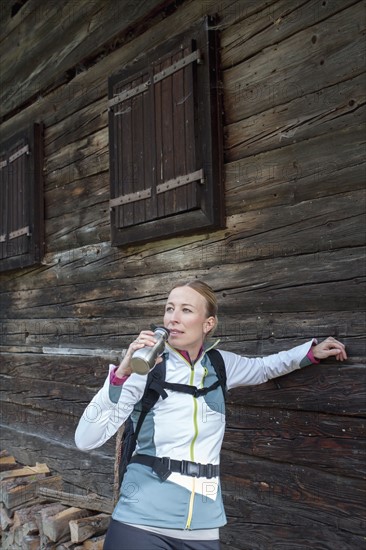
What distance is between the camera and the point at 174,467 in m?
2.64

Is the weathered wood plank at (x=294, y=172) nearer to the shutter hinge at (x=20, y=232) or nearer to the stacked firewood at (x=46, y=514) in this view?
the stacked firewood at (x=46, y=514)

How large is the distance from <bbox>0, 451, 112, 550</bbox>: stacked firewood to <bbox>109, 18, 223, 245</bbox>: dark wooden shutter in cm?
197

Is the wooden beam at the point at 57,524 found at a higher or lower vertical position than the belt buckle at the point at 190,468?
lower

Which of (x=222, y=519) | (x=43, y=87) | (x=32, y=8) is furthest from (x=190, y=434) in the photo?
(x=32, y=8)

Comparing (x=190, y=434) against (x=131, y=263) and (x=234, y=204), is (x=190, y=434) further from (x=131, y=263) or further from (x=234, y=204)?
(x=131, y=263)

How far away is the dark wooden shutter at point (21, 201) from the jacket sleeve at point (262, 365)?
3.27 m

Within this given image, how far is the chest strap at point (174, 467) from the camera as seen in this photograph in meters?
2.63

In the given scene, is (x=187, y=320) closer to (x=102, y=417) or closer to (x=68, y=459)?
(x=102, y=417)

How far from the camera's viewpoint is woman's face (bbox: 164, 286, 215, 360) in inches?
112

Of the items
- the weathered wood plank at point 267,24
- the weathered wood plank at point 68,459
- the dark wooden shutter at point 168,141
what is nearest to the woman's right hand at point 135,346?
the dark wooden shutter at point 168,141

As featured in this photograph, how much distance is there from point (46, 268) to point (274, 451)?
3.16 metres

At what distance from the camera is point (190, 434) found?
2.69 m

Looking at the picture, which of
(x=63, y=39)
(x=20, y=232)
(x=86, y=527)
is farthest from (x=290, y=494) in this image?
(x=63, y=39)

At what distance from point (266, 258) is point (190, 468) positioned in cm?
150
